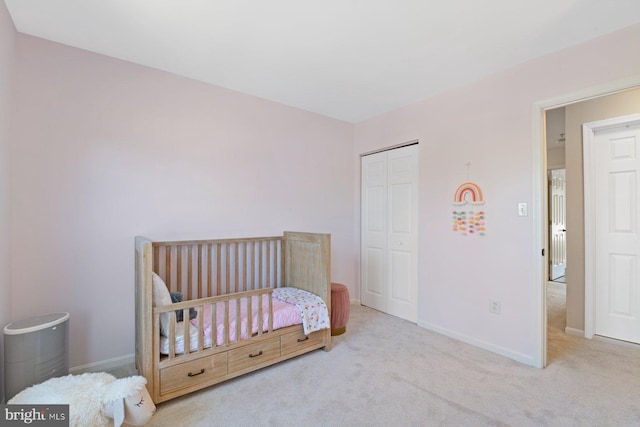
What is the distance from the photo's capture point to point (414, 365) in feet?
7.53

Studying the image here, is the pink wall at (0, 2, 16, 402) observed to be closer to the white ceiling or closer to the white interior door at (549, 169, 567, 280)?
the white ceiling

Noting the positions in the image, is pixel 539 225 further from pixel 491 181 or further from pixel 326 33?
pixel 326 33

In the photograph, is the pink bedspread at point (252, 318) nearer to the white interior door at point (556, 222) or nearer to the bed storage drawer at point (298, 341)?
the bed storage drawer at point (298, 341)

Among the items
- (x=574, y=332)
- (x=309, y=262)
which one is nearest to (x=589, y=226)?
(x=574, y=332)

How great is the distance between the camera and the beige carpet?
1.69 metres

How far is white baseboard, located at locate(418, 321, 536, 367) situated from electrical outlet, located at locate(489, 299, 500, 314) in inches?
11.2

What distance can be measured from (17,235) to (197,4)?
1.90 m

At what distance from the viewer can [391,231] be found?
3506mm

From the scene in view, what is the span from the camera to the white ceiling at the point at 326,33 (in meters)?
1.75

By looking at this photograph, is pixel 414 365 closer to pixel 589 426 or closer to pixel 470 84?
pixel 589 426

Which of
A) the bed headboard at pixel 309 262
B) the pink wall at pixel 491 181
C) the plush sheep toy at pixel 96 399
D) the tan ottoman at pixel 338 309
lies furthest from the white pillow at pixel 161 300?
the pink wall at pixel 491 181

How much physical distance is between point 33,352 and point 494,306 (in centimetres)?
322

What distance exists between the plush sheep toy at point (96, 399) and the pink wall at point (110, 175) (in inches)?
32.3

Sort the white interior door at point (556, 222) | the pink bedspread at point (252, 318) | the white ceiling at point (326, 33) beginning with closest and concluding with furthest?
the white ceiling at point (326, 33)
the pink bedspread at point (252, 318)
the white interior door at point (556, 222)
